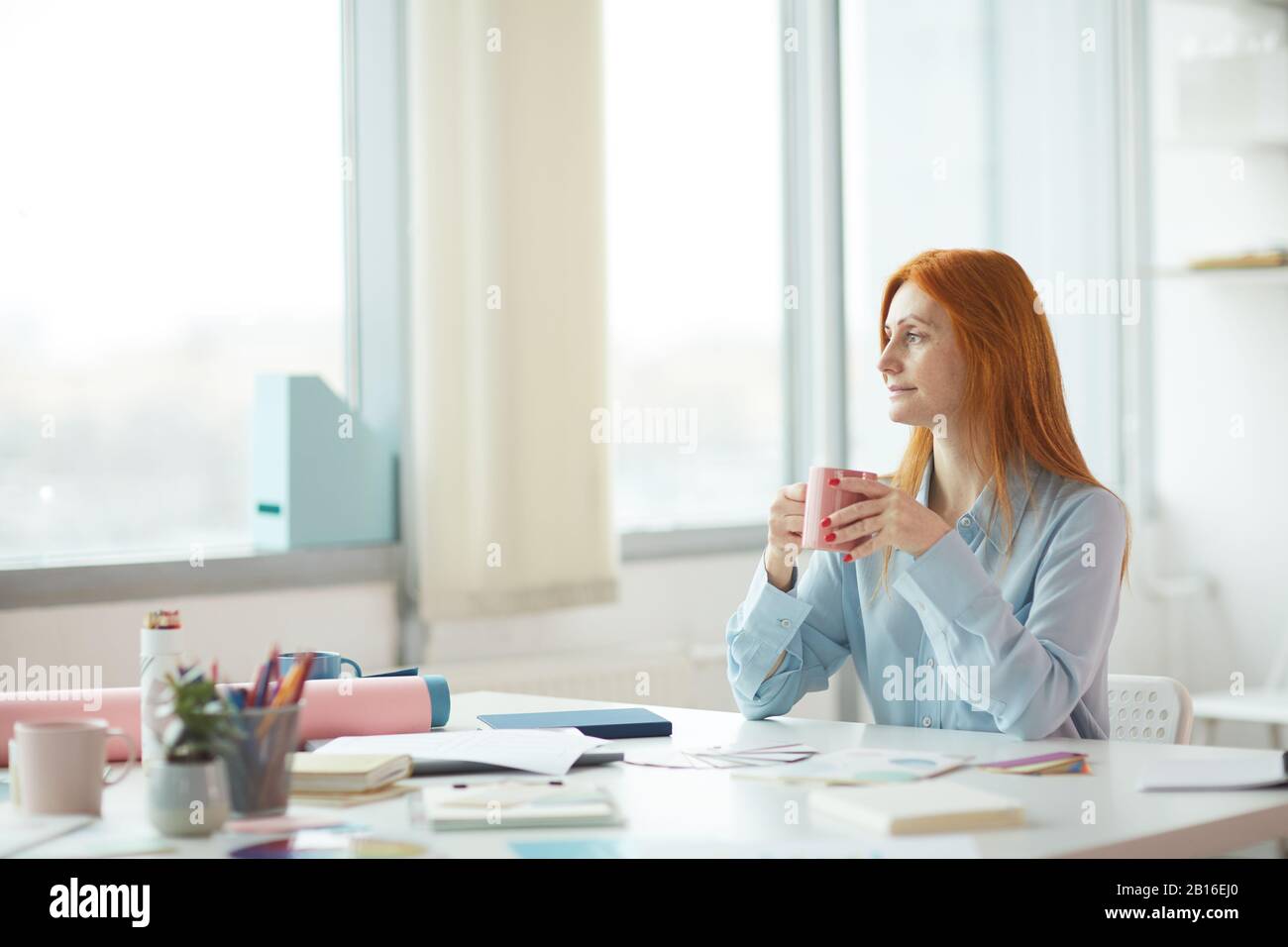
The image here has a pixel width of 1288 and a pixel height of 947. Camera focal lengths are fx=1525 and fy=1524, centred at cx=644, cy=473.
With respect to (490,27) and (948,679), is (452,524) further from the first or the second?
(948,679)

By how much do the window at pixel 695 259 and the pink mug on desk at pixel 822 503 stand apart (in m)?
1.80

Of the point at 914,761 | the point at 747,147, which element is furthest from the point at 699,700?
the point at 914,761

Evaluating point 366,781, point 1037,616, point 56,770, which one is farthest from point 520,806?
point 1037,616

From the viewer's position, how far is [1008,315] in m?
2.08

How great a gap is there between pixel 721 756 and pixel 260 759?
0.55m

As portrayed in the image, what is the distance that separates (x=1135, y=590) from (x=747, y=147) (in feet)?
6.07

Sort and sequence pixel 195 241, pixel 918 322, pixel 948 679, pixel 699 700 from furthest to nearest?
pixel 699 700, pixel 195 241, pixel 918 322, pixel 948 679

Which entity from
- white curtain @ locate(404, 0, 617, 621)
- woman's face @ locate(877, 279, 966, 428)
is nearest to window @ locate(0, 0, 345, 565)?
white curtain @ locate(404, 0, 617, 621)

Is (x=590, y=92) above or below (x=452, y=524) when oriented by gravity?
above

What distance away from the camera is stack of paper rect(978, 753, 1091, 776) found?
5.27 feet

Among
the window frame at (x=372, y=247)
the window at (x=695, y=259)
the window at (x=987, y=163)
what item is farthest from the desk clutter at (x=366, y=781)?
the window at (x=987, y=163)

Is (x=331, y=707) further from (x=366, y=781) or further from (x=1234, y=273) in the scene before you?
(x=1234, y=273)

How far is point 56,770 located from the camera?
1.45 m

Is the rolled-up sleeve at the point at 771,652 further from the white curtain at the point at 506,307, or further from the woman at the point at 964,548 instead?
the white curtain at the point at 506,307
